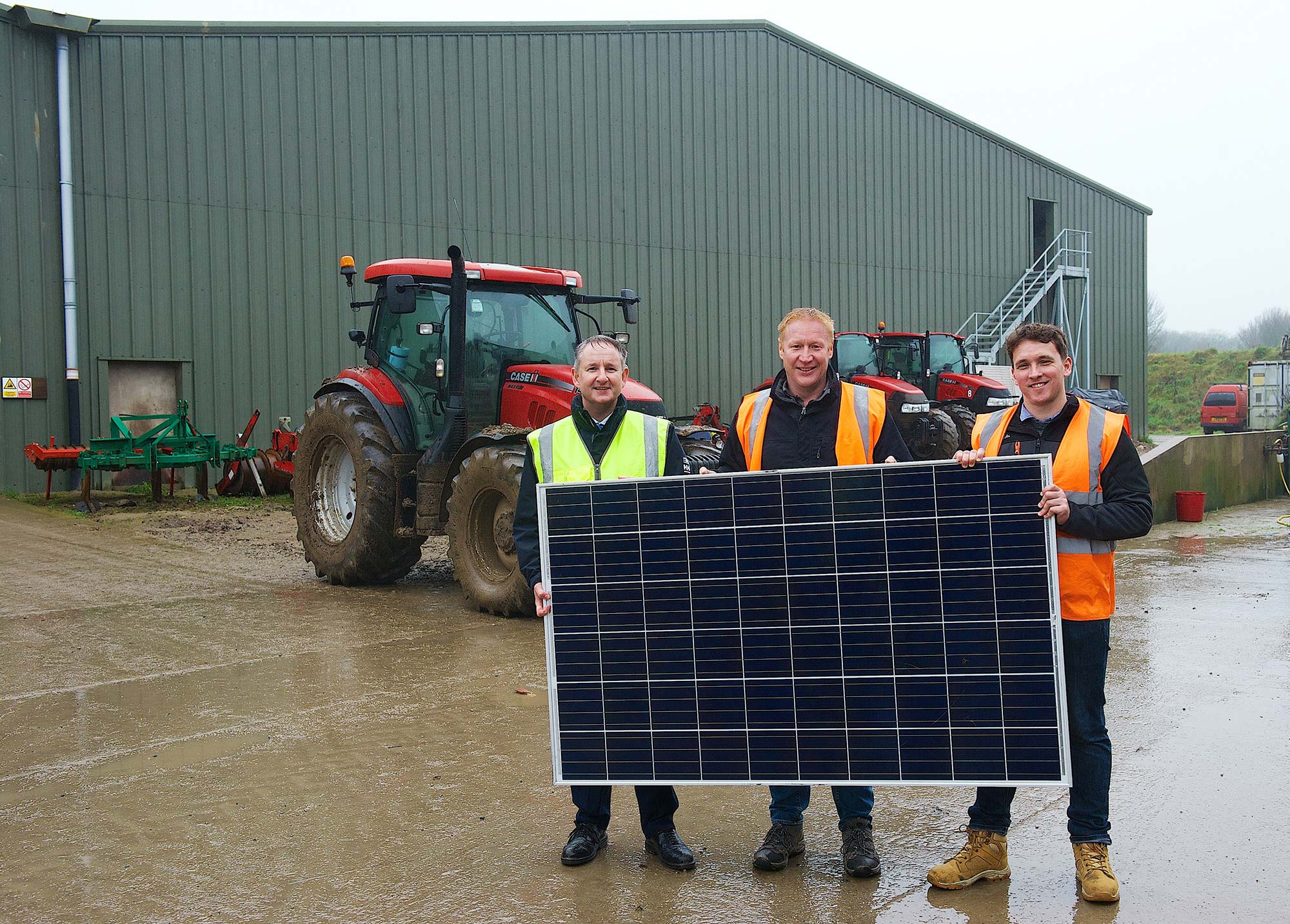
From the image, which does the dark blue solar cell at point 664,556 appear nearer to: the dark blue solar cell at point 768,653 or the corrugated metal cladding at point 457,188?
the dark blue solar cell at point 768,653

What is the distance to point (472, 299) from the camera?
9.77 meters

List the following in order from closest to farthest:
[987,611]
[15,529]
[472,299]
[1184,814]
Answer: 1. [987,611]
2. [1184,814]
3. [472,299]
4. [15,529]

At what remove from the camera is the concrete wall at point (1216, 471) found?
15.2 m

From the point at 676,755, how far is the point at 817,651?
605mm

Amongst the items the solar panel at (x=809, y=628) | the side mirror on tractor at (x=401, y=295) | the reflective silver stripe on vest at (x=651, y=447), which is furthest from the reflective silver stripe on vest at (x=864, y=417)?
the side mirror on tractor at (x=401, y=295)

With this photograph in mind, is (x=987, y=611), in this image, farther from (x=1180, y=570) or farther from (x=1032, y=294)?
(x=1032, y=294)

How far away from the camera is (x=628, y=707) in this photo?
157 inches

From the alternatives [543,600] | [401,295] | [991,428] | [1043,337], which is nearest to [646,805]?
[543,600]

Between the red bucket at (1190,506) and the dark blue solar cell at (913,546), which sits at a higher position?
the dark blue solar cell at (913,546)

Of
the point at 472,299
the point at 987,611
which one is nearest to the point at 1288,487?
the point at 472,299

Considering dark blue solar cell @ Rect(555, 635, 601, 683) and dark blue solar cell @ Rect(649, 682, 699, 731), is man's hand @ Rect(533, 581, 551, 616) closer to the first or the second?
dark blue solar cell @ Rect(555, 635, 601, 683)

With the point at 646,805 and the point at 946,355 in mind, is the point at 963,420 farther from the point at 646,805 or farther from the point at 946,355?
the point at 646,805

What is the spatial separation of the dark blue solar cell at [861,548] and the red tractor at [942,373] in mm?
15245

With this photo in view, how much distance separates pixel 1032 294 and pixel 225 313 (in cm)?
2097
